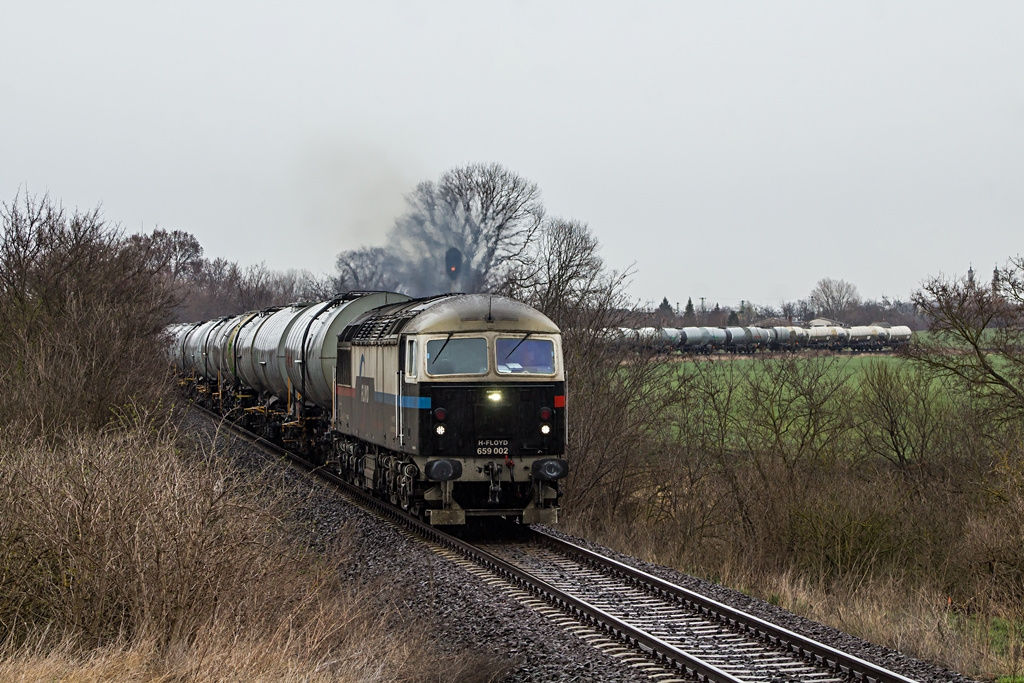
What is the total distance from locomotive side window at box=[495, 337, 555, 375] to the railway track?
7.40ft

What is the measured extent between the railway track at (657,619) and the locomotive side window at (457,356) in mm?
2203

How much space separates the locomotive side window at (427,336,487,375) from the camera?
42.4ft

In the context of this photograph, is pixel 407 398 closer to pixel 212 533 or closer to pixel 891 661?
pixel 212 533

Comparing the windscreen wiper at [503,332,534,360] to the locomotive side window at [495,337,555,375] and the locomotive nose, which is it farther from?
the locomotive nose

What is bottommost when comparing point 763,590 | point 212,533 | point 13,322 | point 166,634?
point 763,590

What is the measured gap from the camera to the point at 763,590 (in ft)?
44.5

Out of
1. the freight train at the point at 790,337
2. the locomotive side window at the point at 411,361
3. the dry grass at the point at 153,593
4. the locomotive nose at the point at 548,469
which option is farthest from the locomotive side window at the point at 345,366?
the freight train at the point at 790,337

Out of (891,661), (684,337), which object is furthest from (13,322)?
(684,337)

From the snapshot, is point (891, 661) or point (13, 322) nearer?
point (891, 661)

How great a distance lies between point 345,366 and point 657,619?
8.74 m

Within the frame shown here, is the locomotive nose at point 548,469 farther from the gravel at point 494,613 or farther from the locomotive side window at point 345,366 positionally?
the locomotive side window at point 345,366

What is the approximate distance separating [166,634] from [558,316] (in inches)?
595

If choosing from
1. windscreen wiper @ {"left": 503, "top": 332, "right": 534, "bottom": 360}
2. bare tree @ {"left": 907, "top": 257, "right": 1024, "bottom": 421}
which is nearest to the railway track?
windscreen wiper @ {"left": 503, "top": 332, "right": 534, "bottom": 360}

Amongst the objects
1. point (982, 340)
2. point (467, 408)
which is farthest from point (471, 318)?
point (982, 340)
